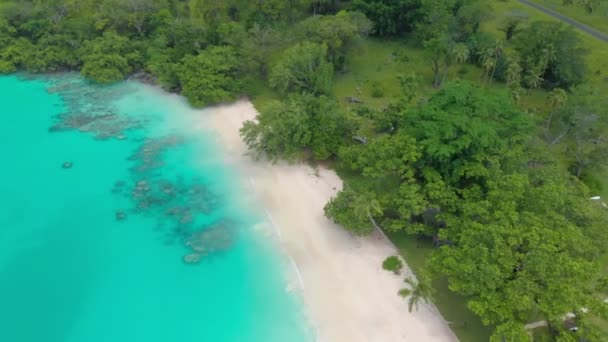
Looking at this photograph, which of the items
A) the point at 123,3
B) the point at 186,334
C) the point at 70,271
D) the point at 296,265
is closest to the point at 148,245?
the point at 70,271

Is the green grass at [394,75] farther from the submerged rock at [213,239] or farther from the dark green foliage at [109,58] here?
the dark green foliage at [109,58]

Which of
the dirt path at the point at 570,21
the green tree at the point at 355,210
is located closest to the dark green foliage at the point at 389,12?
the dirt path at the point at 570,21

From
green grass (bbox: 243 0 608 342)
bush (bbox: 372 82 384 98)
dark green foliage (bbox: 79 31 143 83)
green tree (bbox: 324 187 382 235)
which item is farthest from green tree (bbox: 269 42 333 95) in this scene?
dark green foliage (bbox: 79 31 143 83)

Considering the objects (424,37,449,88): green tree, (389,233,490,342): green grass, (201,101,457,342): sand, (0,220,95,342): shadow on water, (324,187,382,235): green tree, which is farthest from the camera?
(424,37,449,88): green tree

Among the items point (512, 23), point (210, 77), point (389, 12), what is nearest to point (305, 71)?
point (210, 77)

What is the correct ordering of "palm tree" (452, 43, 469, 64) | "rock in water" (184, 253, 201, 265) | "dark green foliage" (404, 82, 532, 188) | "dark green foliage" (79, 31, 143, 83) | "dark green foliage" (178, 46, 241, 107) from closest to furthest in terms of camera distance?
"dark green foliage" (404, 82, 532, 188)
"rock in water" (184, 253, 201, 265)
"palm tree" (452, 43, 469, 64)
"dark green foliage" (178, 46, 241, 107)
"dark green foliage" (79, 31, 143, 83)

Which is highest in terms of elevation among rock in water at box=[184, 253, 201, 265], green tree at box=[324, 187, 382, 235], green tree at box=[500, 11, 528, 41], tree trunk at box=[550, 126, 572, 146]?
green tree at box=[500, 11, 528, 41]

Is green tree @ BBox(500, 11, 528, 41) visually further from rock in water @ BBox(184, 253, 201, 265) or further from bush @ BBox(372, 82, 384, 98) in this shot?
rock in water @ BBox(184, 253, 201, 265)
